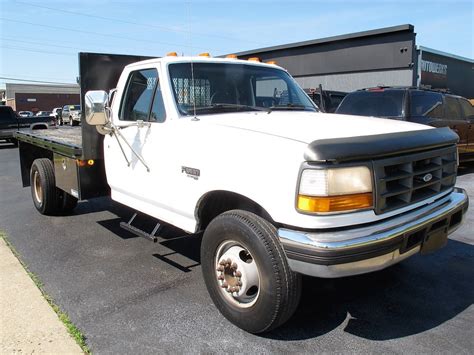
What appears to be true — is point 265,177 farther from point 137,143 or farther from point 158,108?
point 137,143

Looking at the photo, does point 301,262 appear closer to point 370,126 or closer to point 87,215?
point 370,126

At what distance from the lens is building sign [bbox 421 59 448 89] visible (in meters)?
21.8

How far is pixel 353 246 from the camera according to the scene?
274 centimetres

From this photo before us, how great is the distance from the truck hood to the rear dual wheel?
349cm

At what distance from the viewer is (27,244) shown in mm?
5434

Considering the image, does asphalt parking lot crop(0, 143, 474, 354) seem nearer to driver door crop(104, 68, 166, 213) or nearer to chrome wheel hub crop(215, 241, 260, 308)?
chrome wheel hub crop(215, 241, 260, 308)

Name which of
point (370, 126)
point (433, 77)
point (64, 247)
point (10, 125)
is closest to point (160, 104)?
point (370, 126)

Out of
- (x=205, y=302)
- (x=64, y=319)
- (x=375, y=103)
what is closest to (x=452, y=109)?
(x=375, y=103)

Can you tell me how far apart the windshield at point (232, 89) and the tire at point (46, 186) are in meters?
3.15

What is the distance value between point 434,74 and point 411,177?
73.6 feet

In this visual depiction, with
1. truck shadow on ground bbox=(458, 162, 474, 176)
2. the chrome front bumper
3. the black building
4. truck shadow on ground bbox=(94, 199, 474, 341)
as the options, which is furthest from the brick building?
the chrome front bumper

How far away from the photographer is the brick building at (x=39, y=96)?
76188 millimetres

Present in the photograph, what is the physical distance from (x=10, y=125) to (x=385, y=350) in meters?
19.6

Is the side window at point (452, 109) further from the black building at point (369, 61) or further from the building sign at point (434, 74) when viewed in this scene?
the building sign at point (434, 74)
